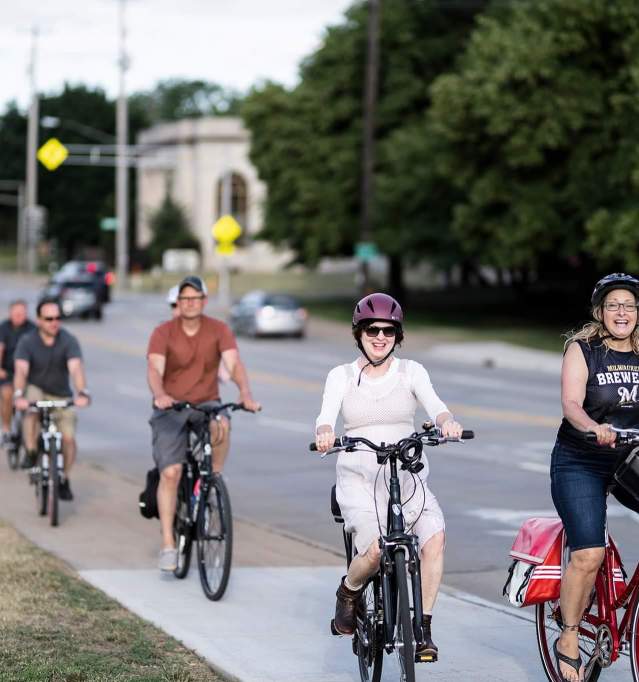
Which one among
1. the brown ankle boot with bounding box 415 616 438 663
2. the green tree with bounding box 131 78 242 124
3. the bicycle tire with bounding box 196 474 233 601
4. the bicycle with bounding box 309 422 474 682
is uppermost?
the green tree with bounding box 131 78 242 124

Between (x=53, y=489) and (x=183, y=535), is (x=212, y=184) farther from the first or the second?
(x=183, y=535)

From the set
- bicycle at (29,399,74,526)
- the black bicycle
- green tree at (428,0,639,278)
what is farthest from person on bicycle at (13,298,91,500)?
green tree at (428,0,639,278)

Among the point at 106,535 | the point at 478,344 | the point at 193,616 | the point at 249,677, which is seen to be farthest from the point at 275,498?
the point at 478,344

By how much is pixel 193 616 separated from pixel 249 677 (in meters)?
1.62

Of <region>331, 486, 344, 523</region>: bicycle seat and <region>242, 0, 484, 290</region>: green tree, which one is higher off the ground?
<region>242, 0, 484, 290</region>: green tree

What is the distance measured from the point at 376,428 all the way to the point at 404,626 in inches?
35.2

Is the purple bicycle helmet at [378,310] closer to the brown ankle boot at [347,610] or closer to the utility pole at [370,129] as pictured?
the brown ankle boot at [347,610]

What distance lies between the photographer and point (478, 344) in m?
40.0

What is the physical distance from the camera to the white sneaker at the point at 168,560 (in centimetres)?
959

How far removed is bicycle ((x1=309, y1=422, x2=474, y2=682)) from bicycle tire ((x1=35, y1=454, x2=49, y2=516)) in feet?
20.8

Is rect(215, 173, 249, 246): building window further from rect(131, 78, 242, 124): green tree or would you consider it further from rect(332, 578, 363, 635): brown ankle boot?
rect(332, 578, 363, 635): brown ankle boot

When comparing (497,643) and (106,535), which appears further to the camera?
(106,535)

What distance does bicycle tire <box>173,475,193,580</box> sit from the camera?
31.9 ft

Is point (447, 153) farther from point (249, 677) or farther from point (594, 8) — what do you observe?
point (249, 677)
